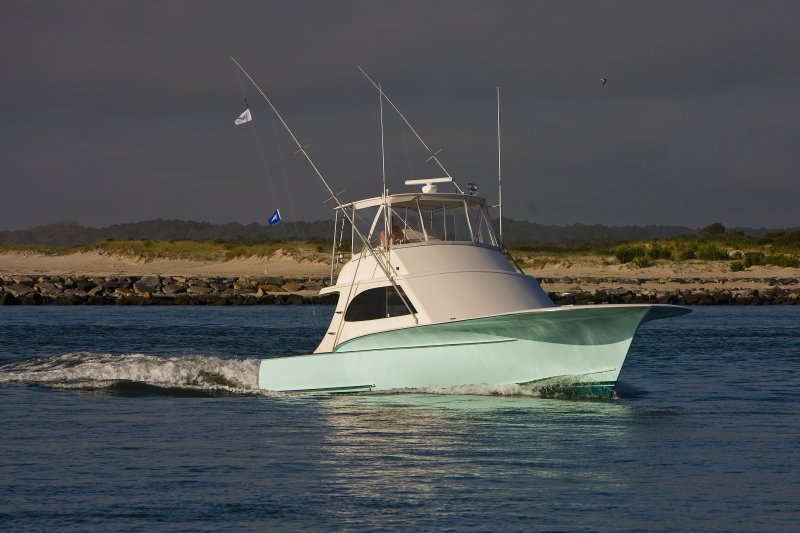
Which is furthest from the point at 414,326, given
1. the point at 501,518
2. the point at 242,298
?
the point at 242,298

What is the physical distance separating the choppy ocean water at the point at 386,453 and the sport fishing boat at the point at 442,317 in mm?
442

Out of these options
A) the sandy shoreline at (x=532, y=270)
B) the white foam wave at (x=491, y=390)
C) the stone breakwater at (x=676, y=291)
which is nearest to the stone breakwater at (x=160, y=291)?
the sandy shoreline at (x=532, y=270)

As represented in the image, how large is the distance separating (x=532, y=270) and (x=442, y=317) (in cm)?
5407

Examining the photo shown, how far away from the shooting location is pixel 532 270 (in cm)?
7344

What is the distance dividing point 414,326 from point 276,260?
5967 centimetres

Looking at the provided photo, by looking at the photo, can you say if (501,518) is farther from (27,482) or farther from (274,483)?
(27,482)

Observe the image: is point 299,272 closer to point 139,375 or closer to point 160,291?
point 160,291

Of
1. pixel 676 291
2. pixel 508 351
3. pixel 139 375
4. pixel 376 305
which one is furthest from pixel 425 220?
pixel 676 291

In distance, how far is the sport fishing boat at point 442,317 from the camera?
18844 millimetres

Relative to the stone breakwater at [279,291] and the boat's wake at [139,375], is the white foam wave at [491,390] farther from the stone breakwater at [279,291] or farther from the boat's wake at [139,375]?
the stone breakwater at [279,291]

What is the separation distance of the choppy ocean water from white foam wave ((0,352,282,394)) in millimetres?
68

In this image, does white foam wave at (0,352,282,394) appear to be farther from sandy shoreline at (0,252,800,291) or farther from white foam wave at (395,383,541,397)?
sandy shoreline at (0,252,800,291)

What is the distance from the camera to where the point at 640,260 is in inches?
2822

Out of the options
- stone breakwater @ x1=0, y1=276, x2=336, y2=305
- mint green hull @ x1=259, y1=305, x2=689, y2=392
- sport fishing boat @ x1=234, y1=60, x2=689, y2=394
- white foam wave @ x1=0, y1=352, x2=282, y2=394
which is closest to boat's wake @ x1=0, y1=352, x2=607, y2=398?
white foam wave @ x1=0, y1=352, x2=282, y2=394
